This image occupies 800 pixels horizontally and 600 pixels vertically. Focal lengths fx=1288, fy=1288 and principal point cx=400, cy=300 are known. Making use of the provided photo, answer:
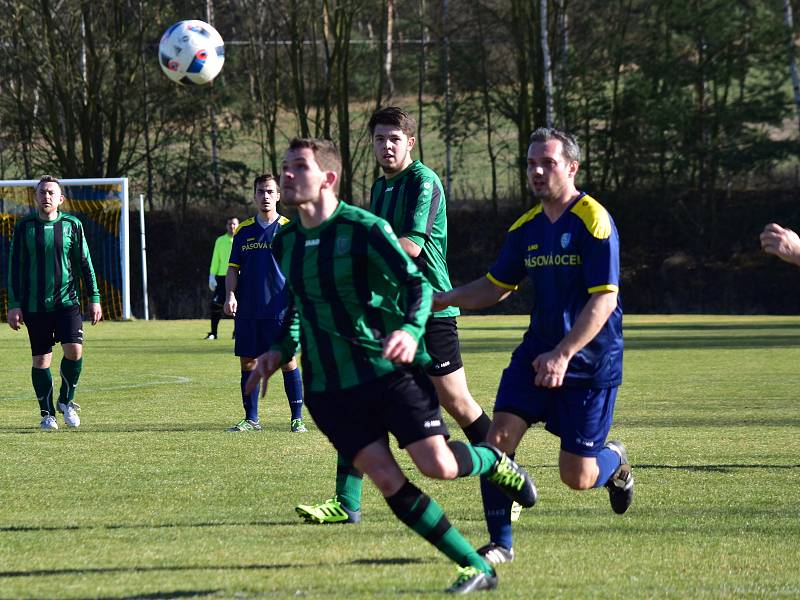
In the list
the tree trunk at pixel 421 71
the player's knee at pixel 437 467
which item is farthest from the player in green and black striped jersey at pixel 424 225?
the tree trunk at pixel 421 71

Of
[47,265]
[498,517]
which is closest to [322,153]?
[498,517]

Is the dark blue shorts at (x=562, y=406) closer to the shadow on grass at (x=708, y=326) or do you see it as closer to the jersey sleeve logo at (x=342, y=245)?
the jersey sleeve logo at (x=342, y=245)

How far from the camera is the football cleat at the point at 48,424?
1044 centimetres

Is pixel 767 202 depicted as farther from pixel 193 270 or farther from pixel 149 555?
pixel 149 555

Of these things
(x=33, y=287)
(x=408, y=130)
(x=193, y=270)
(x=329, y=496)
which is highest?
(x=408, y=130)

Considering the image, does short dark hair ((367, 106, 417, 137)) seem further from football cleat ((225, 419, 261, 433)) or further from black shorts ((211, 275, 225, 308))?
black shorts ((211, 275, 225, 308))

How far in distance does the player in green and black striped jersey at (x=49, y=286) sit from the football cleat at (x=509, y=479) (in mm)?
6177

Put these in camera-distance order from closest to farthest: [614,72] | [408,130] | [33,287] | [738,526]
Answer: [738,526] < [408,130] < [33,287] < [614,72]

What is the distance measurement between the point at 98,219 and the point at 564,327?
25.9 meters

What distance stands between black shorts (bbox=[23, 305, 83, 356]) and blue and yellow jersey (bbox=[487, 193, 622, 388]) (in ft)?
19.6

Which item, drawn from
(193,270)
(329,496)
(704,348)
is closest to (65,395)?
(329,496)

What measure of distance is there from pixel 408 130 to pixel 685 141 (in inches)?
1238

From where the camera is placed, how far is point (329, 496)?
23.2 ft

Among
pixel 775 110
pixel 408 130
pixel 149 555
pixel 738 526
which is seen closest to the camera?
pixel 149 555
